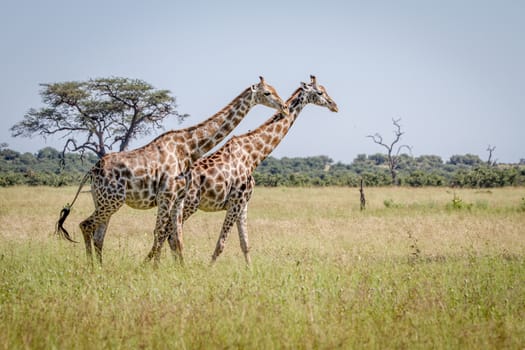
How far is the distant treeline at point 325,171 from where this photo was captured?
4562cm

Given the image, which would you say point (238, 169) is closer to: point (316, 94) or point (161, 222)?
point (161, 222)

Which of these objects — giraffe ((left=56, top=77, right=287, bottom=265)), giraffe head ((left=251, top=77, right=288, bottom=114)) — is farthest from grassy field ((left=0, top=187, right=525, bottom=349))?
giraffe head ((left=251, top=77, right=288, bottom=114))

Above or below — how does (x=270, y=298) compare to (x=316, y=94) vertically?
below

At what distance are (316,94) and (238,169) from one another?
6.53 ft

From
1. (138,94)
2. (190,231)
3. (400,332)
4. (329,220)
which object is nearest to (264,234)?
(190,231)

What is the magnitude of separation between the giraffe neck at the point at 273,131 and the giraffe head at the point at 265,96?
546 millimetres

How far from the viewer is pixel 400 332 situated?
→ 5.75 metres

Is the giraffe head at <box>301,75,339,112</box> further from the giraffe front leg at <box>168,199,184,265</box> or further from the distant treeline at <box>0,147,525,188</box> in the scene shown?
the distant treeline at <box>0,147,525,188</box>

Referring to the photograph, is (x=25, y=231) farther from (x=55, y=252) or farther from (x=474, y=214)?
(x=474, y=214)

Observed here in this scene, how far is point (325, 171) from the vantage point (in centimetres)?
9494

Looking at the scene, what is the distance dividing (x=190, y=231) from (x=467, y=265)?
289 inches

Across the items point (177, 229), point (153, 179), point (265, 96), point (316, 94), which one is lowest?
point (177, 229)

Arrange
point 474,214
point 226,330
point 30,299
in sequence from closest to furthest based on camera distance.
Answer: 1. point 226,330
2. point 30,299
3. point 474,214

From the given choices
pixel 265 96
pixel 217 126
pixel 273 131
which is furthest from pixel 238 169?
pixel 265 96
